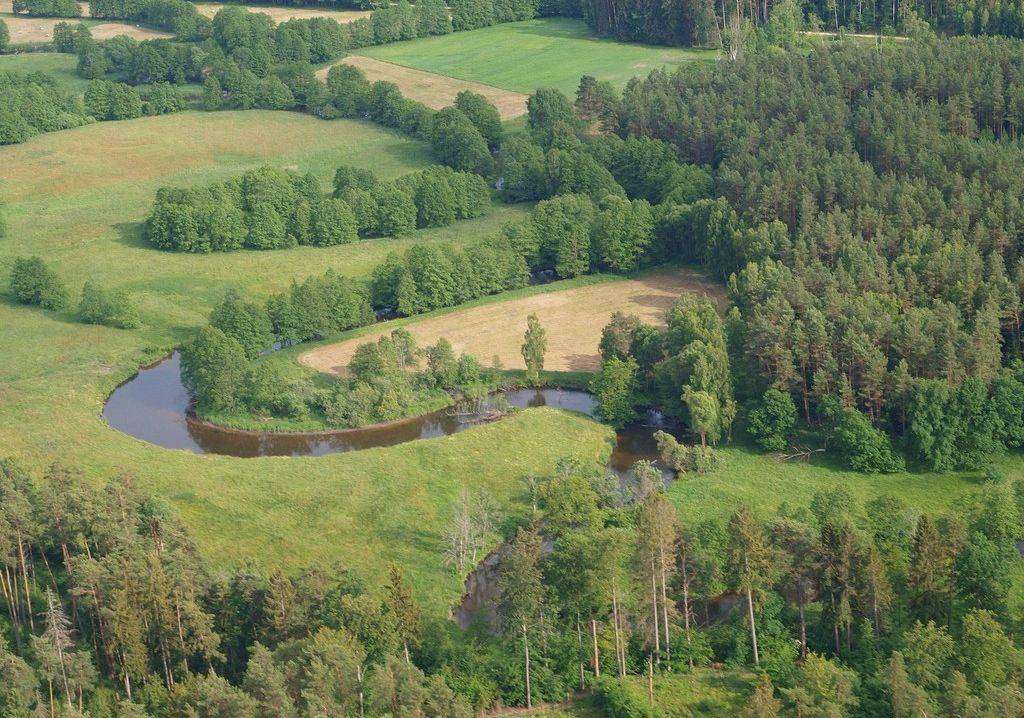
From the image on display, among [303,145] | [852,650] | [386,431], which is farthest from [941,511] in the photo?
[303,145]

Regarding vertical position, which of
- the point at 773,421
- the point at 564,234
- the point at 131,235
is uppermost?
the point at 564,234

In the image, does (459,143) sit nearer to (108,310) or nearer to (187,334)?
(187,334)

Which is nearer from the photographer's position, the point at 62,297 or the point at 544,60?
the point at 62,297

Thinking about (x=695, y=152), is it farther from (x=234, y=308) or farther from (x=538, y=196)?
(x=234, y=308)

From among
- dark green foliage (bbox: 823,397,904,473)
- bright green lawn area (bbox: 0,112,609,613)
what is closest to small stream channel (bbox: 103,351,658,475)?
bright green lawn area (bbox: 0,112,609,613)

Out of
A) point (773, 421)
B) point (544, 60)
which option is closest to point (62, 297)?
point (773, 421)

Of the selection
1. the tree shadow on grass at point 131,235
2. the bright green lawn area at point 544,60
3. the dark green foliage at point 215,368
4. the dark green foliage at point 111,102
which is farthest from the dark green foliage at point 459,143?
the dark green foliage at point 215,368
